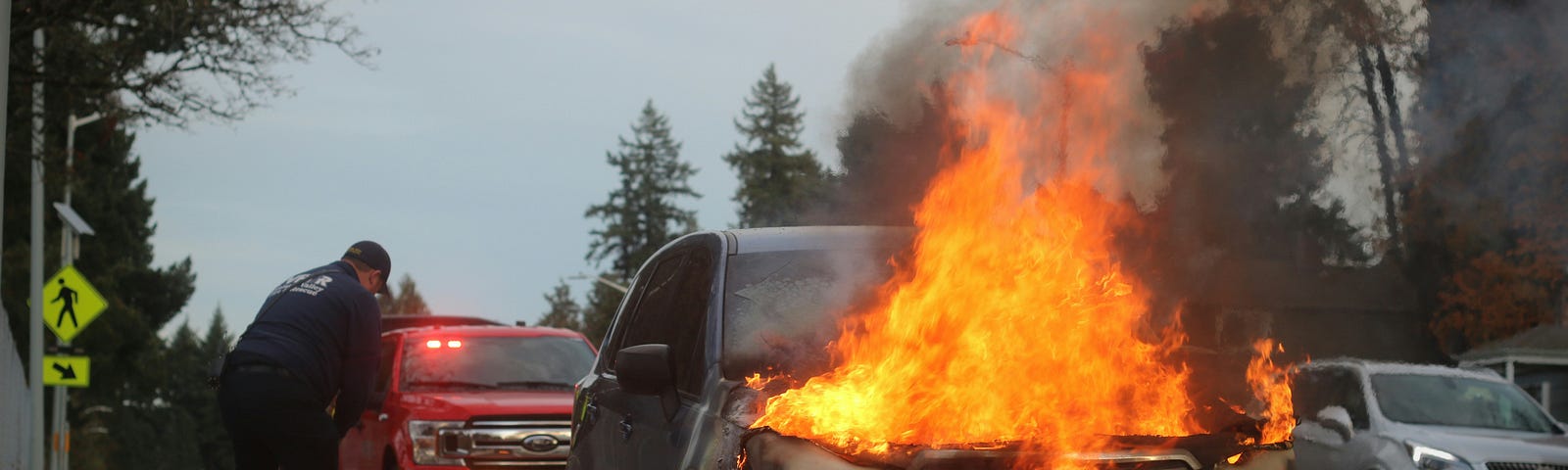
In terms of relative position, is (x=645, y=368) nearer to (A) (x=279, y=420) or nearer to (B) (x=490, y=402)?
(A) (x=279, y=420)

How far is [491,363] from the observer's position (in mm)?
11688

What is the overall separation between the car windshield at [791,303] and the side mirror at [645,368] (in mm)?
185

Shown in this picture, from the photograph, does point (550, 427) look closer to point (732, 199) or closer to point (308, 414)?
point (308, 414)

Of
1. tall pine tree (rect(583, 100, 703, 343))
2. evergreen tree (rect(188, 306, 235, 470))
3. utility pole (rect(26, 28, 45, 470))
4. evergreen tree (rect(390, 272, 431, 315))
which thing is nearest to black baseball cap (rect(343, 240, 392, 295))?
utility pole (rect(26, 28, 45, 470))

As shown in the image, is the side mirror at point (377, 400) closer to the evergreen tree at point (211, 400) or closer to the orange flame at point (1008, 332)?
the orange flame at point (1008, 332)

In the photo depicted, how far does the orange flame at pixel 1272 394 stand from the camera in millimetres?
4449

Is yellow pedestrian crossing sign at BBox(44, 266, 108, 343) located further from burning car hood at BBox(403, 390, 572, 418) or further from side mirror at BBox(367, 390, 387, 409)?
burning car hood at BBox(403, 390, 572, 418)

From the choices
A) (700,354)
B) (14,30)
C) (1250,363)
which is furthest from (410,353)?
(14,30)

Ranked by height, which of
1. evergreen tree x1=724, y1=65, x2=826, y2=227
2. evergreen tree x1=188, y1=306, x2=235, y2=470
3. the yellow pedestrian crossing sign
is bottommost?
evergreen tree x1=188, y1=306, x2=235, y2=470

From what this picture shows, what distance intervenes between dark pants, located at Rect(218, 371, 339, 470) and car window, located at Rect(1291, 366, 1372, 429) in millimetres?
9287

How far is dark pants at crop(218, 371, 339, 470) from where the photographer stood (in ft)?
20.7

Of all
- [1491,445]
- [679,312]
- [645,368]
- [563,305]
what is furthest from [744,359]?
[563,305]

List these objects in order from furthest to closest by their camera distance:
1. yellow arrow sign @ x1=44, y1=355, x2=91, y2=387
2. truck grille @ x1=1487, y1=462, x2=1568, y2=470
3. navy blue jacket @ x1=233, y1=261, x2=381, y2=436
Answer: yellow arrow sign @ x1=44, y1=355, x2=91, y2=387
truck grille @ x1=1487, y1=462, x2=1568, y2=470
navy blue jacket @ x1=233, y1=261, x2=381, y2=436

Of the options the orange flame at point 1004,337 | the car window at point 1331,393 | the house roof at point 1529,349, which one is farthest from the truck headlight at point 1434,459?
the house roof at point 1529,349
